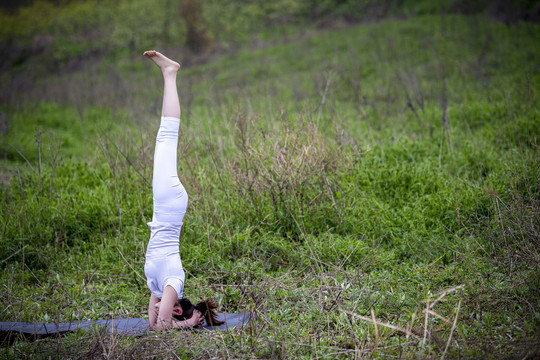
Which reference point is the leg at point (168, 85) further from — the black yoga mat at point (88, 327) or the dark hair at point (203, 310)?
the black yoga mat at point (88, 327)

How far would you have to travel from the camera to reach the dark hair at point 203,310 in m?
2.81

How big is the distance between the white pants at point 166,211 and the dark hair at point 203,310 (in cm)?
9

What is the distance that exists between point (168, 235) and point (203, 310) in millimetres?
596

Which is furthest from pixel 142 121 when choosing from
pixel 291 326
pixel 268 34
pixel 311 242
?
pixel 268 34

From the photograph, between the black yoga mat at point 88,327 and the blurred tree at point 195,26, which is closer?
the black yoga mat at point 88,327

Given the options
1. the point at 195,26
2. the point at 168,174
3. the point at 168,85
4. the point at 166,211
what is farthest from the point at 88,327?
the point at 195,26

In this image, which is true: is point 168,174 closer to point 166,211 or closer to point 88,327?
point 166,211

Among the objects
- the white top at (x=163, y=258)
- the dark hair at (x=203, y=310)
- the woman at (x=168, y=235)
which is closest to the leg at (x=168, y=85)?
the woman at (x=168, y=235)

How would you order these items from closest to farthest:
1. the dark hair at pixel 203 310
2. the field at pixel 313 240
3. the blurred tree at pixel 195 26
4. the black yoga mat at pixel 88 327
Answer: the field at pixel 313 240 < the black yoga mat at pixel 88 327 < the dark hair at pixel 203 310 < the blurred tree at pixel 195 26

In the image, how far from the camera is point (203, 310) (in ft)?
9.43

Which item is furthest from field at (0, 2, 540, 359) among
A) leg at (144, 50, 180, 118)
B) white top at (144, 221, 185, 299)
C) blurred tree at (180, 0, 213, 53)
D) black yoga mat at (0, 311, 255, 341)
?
blurred tree at (180, 0, 213, 53)

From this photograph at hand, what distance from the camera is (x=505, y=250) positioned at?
3289 mm

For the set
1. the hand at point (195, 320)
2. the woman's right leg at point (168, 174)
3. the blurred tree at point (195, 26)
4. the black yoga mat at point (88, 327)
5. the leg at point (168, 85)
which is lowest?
the black yoga mat at point (88, 327)

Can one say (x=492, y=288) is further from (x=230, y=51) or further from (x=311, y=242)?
(x=230, y=51)
